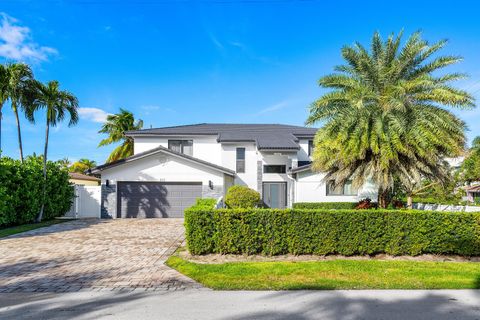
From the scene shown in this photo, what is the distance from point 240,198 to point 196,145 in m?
6.81

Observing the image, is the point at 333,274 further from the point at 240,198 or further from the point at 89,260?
the point at 240,198

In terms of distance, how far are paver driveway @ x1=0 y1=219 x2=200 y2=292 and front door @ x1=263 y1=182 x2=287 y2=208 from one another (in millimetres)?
9137

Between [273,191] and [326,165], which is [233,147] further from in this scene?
[326,165]

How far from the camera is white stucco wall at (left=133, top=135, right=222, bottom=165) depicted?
70.1 feet

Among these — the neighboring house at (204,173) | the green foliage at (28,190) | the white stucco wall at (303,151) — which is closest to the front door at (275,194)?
the neighboring house at (204,173)

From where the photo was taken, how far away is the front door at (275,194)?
20383 mm

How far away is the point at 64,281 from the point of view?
19.4ft

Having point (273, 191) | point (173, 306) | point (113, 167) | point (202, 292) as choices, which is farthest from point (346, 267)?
point (113, 167)

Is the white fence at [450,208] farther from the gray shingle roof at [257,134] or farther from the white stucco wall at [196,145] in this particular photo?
the white stucco wall at [196,145]

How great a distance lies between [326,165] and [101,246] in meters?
8.46

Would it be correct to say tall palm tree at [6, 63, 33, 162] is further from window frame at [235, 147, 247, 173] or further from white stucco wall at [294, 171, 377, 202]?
white stucco wall at [294, 171, 377, 202]

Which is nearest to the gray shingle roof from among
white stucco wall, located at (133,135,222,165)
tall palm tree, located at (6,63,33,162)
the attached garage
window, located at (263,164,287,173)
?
white stucco wall, located at (133,135,222,165)

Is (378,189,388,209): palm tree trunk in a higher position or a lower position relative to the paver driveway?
higher

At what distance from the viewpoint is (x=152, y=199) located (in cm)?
1750
